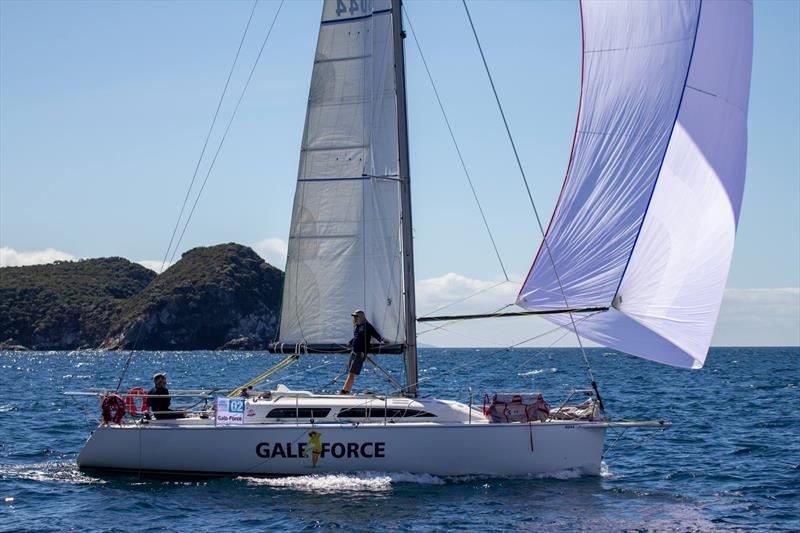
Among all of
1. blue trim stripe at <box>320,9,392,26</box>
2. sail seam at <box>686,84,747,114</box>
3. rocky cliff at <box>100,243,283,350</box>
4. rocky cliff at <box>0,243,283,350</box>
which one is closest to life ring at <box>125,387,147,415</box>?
blue trim stripe at <box>320,9,392,26</box>

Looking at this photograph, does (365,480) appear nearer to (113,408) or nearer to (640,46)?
(113,408)

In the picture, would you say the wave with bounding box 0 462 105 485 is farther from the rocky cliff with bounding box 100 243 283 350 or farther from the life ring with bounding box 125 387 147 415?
the rocky cliff with bounding box 100 243 283 350

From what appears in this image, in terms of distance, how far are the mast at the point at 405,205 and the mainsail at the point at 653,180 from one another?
2.40 metres

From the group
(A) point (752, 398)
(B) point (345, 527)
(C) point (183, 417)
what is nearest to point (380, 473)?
(B) point (345, 527)

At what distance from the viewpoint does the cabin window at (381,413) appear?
15.8 meters

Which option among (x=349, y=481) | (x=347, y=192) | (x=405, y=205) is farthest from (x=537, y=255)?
(x=349, y=481)

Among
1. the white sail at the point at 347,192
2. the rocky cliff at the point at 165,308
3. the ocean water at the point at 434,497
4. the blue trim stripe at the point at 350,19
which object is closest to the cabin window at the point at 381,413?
the ocean water at the point at 434,497

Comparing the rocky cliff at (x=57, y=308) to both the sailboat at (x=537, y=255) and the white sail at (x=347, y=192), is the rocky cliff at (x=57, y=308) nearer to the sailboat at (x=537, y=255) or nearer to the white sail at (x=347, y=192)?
the white sail at (x=347, y=192)

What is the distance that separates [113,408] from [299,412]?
123 inches

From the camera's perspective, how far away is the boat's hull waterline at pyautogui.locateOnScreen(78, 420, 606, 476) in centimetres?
1544

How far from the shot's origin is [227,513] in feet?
45.6

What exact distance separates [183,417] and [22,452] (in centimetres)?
455

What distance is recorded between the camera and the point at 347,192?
55.9 feet

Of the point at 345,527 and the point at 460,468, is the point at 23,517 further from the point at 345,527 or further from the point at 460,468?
the point at 460,468
